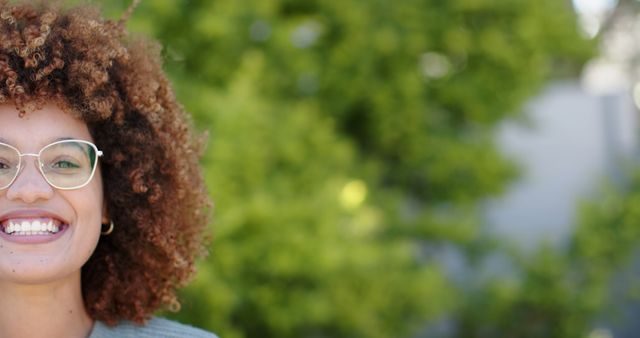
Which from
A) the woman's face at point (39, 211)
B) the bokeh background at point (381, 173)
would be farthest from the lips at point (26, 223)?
the bokeh background at point (381, 173)

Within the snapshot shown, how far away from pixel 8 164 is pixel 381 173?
4801 millimetres

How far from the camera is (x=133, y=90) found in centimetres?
229

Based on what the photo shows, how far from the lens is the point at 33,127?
212cm

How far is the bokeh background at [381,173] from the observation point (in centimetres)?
440

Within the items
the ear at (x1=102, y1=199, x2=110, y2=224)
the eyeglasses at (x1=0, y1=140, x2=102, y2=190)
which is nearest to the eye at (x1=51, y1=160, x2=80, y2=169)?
the eyeglasses at (x1=0, y1=140, x2=102, y2=190)

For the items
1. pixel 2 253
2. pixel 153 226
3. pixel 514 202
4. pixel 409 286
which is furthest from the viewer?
pixel 514 202

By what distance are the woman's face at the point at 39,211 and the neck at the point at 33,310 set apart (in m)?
0.06

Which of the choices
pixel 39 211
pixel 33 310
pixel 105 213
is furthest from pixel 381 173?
pixel 39 211

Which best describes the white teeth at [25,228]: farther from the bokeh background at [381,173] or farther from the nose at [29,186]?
the bokeh background at [381,173]

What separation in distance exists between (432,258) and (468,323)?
539mm

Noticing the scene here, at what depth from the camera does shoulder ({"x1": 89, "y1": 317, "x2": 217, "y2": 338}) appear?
7.82ft

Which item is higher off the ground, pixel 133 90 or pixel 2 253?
pixel 133 90

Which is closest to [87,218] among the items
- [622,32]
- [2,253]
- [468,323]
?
[2,253]

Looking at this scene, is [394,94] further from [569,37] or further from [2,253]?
[2,253]
